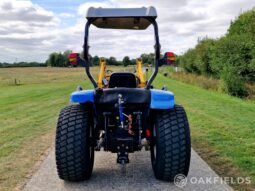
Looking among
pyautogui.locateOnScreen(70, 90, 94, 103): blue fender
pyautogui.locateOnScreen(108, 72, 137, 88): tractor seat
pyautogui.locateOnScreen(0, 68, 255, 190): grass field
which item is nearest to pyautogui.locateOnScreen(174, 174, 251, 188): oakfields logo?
pyautogui.locateOnScreen(0, 68, 255, 190): grass field

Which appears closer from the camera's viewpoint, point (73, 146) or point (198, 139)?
point (73, 146)

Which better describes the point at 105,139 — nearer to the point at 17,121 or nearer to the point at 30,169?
the point at 30,169

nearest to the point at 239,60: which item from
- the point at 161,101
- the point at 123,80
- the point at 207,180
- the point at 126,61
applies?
the point at 126,61

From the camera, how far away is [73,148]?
16.6 ft

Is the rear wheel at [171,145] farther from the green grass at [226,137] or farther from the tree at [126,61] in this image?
Result: the tree at [126,61]

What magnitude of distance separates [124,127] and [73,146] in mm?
696

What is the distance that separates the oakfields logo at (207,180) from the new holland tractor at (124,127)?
77 millimetres

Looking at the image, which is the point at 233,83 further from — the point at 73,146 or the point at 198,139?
the point at 73,146

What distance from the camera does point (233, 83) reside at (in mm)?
19609

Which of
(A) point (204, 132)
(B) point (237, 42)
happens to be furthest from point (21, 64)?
(A) point (204, 132)

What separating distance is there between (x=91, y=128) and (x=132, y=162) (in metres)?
1.17

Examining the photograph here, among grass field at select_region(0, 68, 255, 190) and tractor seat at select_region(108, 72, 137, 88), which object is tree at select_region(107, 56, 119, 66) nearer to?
grass field at select_region(0, 68, 255, 190)

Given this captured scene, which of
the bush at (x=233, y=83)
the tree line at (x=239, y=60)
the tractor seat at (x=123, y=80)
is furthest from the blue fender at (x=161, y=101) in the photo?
the bush at (x=233, y=83)

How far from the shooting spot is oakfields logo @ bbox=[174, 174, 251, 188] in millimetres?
5129
